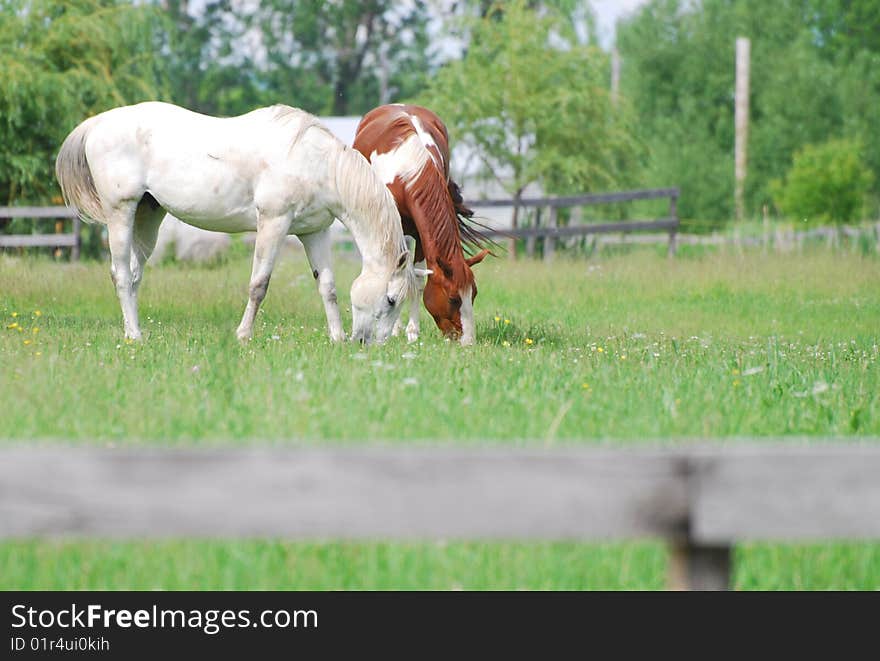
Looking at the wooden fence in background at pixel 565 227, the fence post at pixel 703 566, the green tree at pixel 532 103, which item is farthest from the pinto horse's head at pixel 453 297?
the green tree at pixel 532 103

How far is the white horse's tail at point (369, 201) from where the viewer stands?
26.3 feet

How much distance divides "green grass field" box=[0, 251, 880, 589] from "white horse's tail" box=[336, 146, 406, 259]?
765 mm

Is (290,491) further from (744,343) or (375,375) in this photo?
(744,343)

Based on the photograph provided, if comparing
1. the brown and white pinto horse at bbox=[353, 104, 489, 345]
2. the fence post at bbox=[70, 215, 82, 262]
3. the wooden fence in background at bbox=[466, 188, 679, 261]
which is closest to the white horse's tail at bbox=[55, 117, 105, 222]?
the brown and white pinto horse at bbox=[353, 104, 489, 345]

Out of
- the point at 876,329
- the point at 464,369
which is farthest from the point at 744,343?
the point at 464,369

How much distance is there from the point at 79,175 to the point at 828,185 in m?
24.9

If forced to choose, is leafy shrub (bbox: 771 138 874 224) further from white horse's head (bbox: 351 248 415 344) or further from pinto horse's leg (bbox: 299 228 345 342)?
white horse's head (bbox: 351 248 415 344)

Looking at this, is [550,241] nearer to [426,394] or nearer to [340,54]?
[426,394]

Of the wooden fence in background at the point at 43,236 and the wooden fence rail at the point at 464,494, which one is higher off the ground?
the wooden fence rail at the point at 464,494

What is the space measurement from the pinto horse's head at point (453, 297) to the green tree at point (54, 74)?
40.6 ft

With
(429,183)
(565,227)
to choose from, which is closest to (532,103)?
(565,227)

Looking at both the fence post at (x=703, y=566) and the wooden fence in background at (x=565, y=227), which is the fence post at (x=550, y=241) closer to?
the wooden fence in background at (x=565, y=227)

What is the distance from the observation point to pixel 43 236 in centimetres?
1928

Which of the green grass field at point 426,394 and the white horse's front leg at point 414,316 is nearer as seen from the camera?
the green grass field at point 426,394
